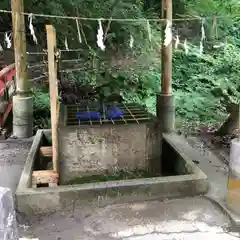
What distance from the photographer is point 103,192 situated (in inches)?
157

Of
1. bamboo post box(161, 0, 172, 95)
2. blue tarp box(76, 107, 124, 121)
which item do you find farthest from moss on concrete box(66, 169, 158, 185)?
bamboo post box(161, 0, 172, 95)

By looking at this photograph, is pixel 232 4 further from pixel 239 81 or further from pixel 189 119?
pixel 189 119

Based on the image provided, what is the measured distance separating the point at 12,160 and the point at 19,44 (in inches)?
91.5

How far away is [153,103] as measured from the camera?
429 inches

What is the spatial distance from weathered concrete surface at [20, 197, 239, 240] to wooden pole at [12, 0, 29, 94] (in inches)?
139

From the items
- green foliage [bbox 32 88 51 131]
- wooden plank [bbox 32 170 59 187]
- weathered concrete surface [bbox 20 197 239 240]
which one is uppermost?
green foliage [bbox 32 88 51 131]

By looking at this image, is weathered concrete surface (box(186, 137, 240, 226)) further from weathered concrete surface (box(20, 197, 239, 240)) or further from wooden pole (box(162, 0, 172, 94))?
wooden pole (box(162, 0, 172, 94))

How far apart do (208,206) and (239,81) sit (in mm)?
9022

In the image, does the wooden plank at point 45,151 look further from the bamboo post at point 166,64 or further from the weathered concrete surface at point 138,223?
the bamboo post at point 166,64

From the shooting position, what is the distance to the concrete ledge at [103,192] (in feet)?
12.6

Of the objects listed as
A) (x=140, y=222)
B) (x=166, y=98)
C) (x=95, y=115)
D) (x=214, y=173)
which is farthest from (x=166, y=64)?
(x=140, y=222)

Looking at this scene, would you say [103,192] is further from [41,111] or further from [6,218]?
[41,111]

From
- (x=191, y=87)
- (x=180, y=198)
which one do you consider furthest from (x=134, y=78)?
(x=180, y=198)

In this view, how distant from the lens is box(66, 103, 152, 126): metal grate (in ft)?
16.3
